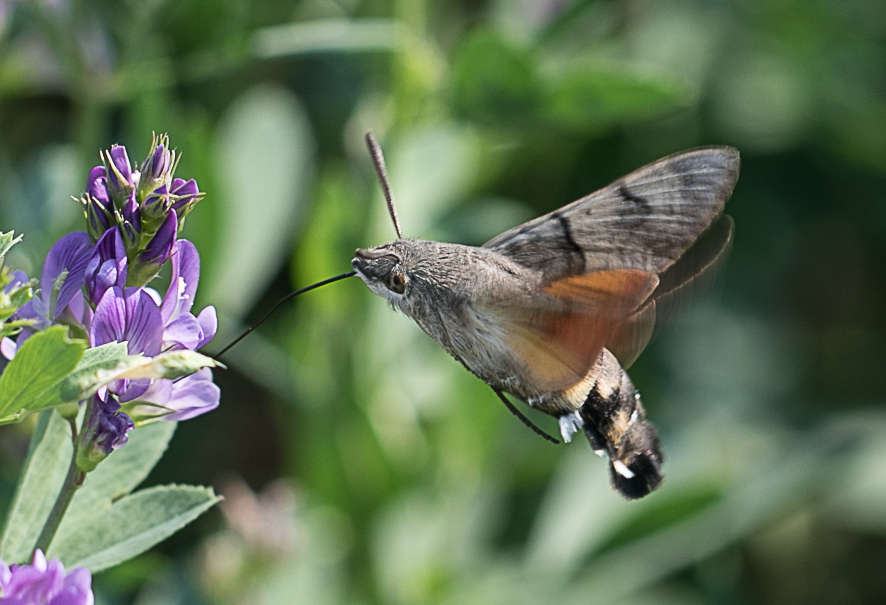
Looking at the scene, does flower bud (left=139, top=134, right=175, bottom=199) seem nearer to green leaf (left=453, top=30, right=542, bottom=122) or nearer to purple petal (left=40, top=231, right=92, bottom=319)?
purple petal (left=40, top=231, right=92, bottom=319)

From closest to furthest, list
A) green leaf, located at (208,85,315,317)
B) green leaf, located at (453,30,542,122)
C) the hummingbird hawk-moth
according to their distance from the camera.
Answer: the hummingbird hawk-moth → green leaf, located at (453,30,542,122) → green leaf, located at (208,85,315,317)

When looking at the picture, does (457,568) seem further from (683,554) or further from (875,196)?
(875,196)

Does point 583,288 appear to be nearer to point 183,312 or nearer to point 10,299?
point 183,312

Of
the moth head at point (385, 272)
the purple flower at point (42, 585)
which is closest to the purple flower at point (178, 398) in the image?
the purple flower at point (42, 585)

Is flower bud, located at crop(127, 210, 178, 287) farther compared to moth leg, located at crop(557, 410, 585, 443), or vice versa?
moth leg, located at crop(557, 410, 585, 443)

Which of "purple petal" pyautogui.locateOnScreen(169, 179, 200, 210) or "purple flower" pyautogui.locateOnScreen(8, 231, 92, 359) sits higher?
"purple petal" pyautogui.locateOnScreen(169, 179, 200, 210)

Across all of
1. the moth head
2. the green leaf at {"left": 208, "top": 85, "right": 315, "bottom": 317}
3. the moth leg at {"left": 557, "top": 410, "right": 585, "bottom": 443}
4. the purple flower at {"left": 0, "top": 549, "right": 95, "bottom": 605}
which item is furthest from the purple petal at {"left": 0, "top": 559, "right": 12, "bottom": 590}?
the green leaf at {"left": 208, "top": 85, "right": 315, "bottom": 317}

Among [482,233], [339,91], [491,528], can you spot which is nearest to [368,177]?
[482,233]
